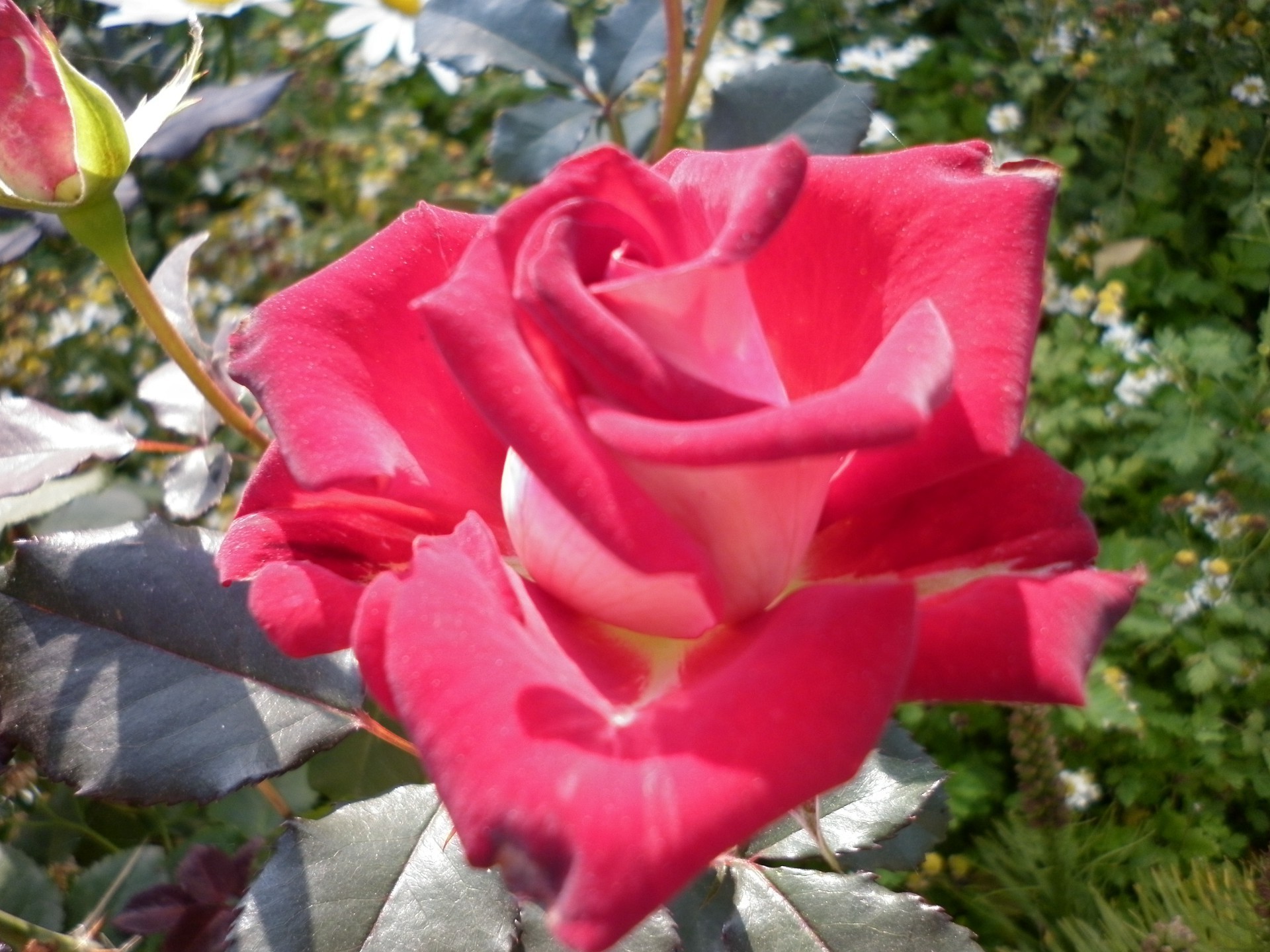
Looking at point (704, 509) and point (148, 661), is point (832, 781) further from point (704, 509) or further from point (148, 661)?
point (148, 661)

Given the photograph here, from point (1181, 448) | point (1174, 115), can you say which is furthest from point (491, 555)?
point (1174, 115)

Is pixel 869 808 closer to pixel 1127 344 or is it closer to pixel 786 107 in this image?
pixel 786 107

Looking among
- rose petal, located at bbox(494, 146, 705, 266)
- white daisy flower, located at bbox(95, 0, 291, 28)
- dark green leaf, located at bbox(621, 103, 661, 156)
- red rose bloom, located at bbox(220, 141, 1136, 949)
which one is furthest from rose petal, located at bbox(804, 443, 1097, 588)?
white daisy flower, located at bbox(95, 0, 291, 28)

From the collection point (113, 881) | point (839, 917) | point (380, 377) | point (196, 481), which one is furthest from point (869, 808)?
point (113, 881)

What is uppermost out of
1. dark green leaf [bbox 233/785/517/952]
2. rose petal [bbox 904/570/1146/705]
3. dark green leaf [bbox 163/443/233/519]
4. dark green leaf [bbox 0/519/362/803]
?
rose petal [bbox 904/570/1146/705]

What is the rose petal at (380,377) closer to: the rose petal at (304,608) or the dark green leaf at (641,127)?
the rose petal at (304,608)

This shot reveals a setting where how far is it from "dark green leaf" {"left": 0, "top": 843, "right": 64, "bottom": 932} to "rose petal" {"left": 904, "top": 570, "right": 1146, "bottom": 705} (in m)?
0.68

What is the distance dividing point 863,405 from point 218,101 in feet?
2.56

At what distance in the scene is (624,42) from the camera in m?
0.86

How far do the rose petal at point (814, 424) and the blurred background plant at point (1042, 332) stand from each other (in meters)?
0.50

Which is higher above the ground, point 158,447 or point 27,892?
point 158,447

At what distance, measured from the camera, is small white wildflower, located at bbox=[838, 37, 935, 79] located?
4.83 feet

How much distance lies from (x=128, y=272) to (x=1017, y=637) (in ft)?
1.59

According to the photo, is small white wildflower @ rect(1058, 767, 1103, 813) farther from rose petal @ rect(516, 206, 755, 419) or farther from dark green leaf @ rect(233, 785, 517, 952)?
rose petal @ rect(516, 206, 755, 419)
